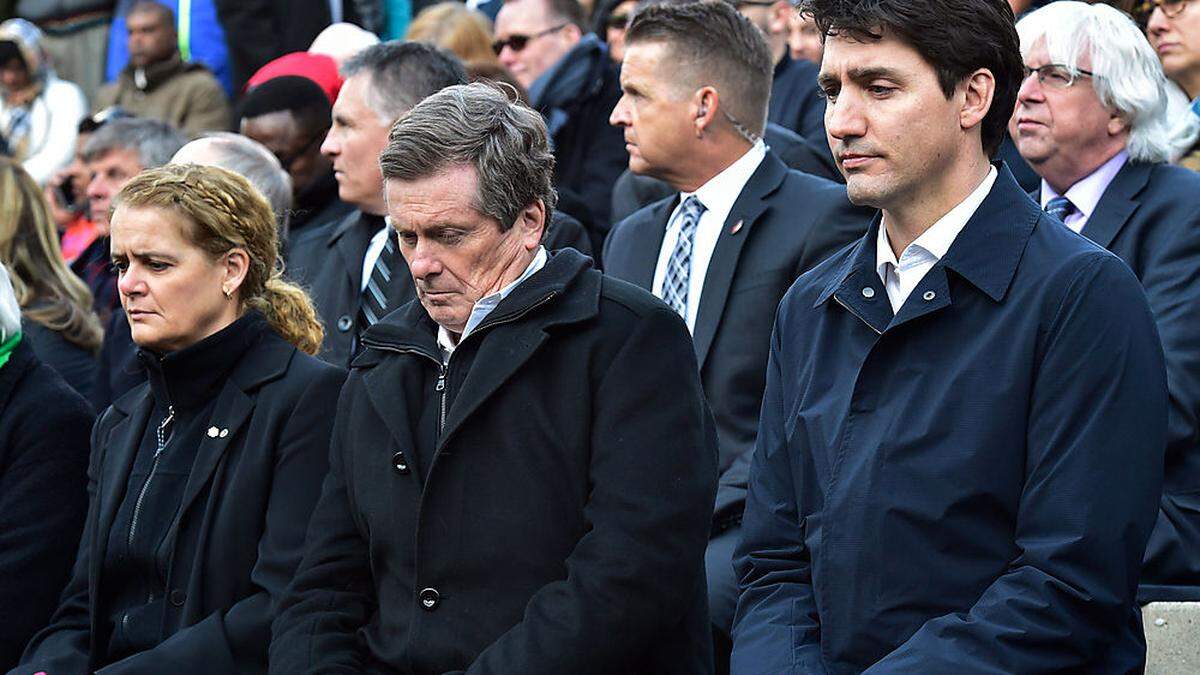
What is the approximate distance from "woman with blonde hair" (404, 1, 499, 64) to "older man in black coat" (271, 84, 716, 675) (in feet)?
16.7

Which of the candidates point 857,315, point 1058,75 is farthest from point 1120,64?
point 857,315

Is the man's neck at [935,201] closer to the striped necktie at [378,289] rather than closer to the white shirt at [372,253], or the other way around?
the striped necktie at [378,289]

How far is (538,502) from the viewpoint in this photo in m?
3.66

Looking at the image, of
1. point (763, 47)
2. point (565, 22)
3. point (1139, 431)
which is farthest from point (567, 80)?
point (1139, 431)

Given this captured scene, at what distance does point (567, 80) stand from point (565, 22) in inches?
36.1

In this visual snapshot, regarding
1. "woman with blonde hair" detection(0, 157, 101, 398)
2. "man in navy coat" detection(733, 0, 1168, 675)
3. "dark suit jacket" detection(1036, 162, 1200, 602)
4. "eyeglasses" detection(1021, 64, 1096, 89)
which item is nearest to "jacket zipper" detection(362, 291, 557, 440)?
"man in navy coat" detection(733, 0, 1168, 675)

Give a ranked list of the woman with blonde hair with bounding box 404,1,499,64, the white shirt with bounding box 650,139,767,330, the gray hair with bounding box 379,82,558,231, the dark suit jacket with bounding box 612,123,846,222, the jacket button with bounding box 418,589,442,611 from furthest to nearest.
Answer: the woman with blonde hair with bounding box 404,1,499,64
the dark suit jacket with bounding box 612,123,846,222
the white shirt with bounding box 650,139,767,330
the gray hair with bounding box 379,82,558,231
the jacket button with bounding box 418,589,442,611

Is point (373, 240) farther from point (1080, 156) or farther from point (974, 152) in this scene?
point (974, 152)

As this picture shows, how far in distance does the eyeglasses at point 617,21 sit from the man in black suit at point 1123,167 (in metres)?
3.99

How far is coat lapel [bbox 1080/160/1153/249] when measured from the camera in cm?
473

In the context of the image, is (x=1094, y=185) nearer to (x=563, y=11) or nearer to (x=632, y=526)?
(x=632, y=526)

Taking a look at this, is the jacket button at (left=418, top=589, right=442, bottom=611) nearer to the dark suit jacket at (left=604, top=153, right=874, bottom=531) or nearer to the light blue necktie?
the dark suit jacket at (left=604, top=153, right=874, bottom=531)

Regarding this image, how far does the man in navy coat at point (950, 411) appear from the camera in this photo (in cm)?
296

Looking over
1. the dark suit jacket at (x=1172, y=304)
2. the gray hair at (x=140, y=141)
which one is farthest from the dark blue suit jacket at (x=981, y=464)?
the gray hair at (x=140, y=141)
